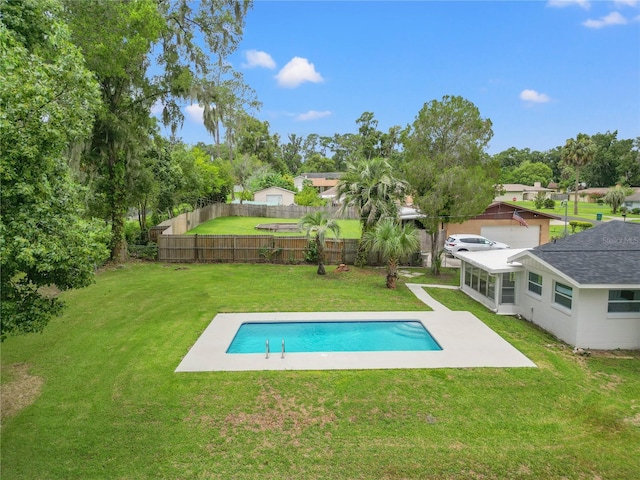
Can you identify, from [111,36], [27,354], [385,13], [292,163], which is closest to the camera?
[27,354]

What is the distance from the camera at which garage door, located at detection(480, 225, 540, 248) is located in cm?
2634

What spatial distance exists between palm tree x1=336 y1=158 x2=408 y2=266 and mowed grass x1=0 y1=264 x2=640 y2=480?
28.8ft

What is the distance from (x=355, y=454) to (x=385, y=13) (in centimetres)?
1953

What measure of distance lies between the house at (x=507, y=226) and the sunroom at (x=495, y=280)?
9.69 metres

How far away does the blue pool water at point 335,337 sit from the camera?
1100cm

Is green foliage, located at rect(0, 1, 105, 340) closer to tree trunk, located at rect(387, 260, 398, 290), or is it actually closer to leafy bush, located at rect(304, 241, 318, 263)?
tree trunk, located at rect(387, 260, 398, 290)

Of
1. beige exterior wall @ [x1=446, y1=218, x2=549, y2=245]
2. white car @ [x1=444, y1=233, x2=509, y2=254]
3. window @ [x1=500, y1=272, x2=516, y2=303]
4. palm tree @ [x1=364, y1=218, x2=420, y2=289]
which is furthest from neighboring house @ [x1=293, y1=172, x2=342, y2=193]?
window @ [x1=500, y1=272, x2=516, y2=303]

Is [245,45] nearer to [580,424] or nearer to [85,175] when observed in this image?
[85,175]

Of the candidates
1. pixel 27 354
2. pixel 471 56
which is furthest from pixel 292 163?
pixel 27 354

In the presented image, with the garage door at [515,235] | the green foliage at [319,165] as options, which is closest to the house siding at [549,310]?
the garage door at [515,235]

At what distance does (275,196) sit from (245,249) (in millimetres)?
28446

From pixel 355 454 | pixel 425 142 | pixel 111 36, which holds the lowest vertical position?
pixel 355 454

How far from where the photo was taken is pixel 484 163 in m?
20.0

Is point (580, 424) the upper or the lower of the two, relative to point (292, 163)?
lower
